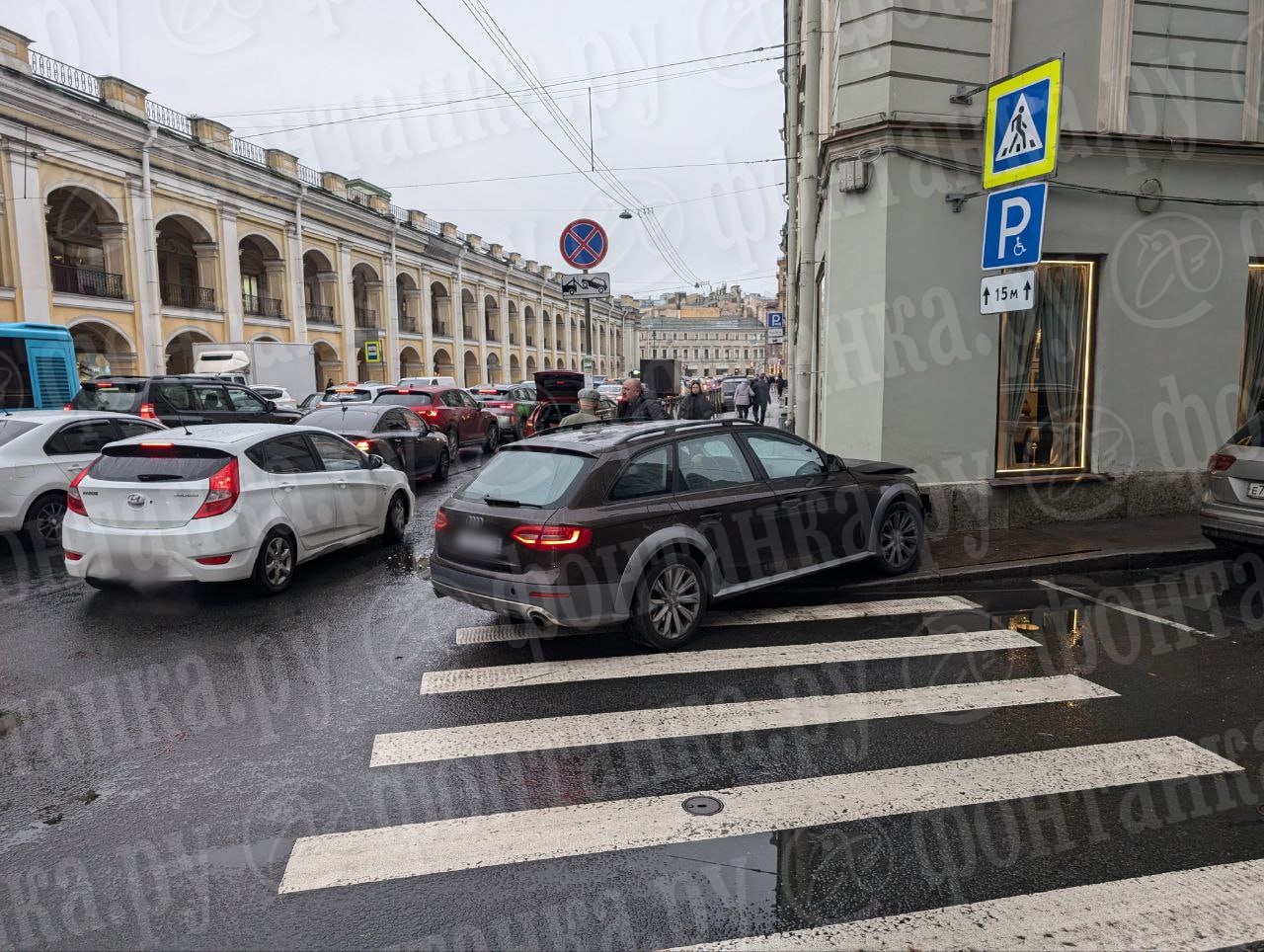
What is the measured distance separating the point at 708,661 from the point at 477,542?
71.2 inches

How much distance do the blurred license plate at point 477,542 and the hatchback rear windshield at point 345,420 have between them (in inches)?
309

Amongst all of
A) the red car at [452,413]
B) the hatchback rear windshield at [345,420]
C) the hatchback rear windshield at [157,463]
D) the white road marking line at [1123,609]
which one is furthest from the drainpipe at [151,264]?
the white road marking line at [1123,609]

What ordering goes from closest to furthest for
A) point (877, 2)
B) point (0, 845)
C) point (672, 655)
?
point (0, 845) → point (672, 655) → point (877, 2)

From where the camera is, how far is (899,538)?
7.80 metres

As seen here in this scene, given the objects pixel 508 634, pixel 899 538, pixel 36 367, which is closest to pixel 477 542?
pixel 508 634

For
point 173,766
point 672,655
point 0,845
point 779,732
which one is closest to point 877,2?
point 672,655

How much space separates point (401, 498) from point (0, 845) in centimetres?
639

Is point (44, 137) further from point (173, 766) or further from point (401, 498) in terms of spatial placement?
point (173, 766)

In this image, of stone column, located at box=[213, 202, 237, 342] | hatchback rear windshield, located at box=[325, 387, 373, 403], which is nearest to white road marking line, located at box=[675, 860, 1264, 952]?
hatchback rear windshield, located at box=[325, 387, 373, 403]

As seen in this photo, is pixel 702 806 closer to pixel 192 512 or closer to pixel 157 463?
pixel 192 512

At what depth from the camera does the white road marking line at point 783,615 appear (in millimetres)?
6406

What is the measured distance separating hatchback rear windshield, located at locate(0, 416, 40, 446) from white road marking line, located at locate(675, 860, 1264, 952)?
30.9 feet

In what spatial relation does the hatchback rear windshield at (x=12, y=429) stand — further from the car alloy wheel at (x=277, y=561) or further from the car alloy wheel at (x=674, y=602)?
the car alloy wheel at (x=674, y=602)

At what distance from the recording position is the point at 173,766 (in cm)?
426
